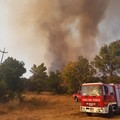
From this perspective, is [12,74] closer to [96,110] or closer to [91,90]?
[91,90]

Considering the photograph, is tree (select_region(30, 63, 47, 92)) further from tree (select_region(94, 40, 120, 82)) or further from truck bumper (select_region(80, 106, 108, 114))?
truck bumper (select_region(80, 106, 108, 114))

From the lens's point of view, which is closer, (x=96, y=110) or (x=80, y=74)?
(x=96, y=110)

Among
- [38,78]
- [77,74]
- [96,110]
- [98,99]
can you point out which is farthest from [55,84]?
[98,99]

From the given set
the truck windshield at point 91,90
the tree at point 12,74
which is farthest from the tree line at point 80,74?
the truck windshield at point 91,90

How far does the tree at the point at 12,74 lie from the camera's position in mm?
33688

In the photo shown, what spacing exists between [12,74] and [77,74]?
80.0 feet

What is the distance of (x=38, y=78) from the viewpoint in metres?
70.4

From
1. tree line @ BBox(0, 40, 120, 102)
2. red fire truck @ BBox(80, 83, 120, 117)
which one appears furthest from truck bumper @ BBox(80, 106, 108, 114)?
tree line @ BBox(0, 40, 120, 102)

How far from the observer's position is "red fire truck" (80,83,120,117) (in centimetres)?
2131

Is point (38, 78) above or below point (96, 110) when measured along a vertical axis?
above

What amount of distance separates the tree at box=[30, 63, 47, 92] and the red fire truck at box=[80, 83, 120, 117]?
41929 mm

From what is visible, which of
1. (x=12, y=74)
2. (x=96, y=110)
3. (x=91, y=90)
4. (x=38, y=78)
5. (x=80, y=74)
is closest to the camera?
(x=96, y=110)

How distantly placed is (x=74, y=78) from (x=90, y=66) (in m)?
4.60

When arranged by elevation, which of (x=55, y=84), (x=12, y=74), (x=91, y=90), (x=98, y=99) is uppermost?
(x=55, y=84)
